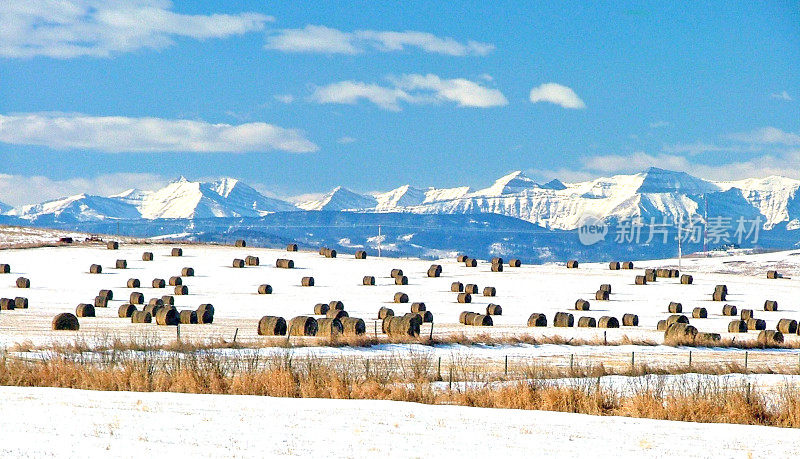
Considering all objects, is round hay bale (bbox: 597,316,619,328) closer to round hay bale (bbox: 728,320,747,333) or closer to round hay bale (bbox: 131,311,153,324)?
round hay bale (bbox: 728,320,747,333)

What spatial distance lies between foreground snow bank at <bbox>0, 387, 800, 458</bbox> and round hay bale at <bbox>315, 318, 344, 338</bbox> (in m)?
22.7

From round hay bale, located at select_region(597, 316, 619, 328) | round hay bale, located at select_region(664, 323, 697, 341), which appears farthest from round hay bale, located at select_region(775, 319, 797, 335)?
round hay bale, located at select_region(664, 323, 697, 341)

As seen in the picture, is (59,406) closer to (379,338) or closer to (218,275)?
(379,338)

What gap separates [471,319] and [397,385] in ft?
109

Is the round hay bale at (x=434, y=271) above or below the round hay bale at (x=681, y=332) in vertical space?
above

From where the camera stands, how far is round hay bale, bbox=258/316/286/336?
45625 millimetres

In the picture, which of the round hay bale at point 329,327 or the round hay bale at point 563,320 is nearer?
the round hay bale at point 329,327

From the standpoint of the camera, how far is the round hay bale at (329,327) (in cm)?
4500

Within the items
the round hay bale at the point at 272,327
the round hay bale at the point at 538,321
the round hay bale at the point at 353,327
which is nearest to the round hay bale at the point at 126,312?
the round hay bale at the point at 272,327

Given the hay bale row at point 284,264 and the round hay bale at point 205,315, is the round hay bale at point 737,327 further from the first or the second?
the hay bale row at point 284,264

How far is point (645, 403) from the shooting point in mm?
22547

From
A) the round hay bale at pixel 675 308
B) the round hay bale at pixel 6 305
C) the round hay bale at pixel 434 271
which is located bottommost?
the round hay bale at pixel 6 305

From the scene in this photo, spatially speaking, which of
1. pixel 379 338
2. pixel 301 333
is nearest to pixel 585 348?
pixel 379 338

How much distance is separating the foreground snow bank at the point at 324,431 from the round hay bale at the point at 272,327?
2336 cm
